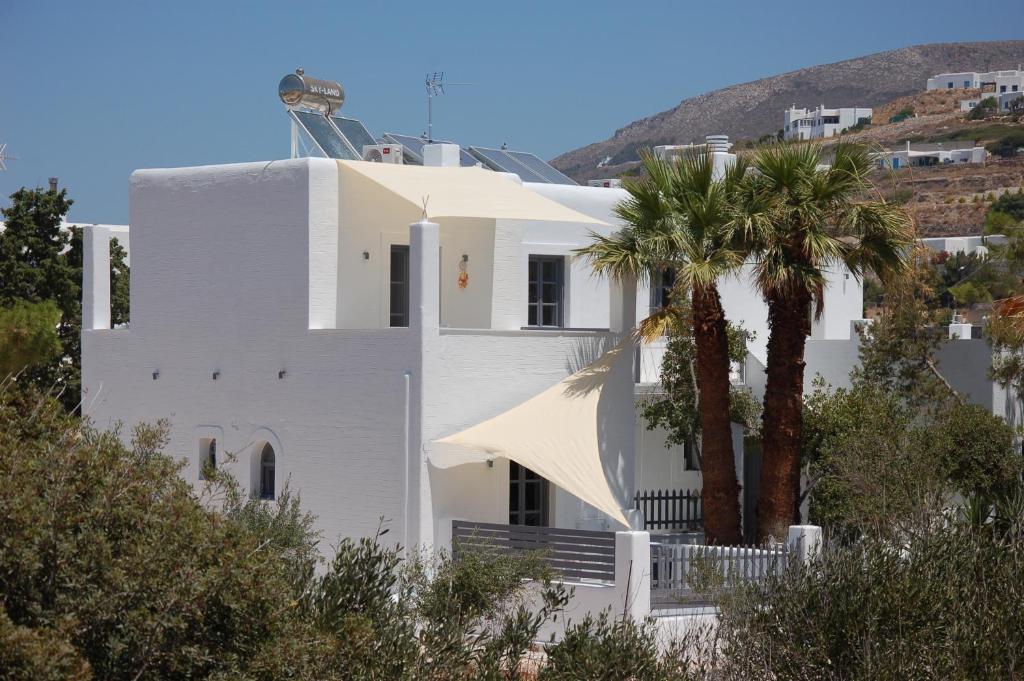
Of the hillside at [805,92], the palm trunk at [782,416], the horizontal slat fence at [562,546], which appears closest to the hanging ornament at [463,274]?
the palm trunk at [782,416]

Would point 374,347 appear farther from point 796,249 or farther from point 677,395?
point 796,249

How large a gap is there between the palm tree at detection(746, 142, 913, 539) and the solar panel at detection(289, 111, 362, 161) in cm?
865

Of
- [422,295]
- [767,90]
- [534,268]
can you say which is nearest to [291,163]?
[422,295]

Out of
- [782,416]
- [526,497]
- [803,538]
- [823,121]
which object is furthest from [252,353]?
[823,121]

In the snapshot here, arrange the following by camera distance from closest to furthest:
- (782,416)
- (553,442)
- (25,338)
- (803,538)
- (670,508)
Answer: (803,538), (553,442), (782,416), (670,508), (25,338)

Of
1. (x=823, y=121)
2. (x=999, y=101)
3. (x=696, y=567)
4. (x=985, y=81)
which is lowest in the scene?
(x=696, y=567)

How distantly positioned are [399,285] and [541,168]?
828 centimetres

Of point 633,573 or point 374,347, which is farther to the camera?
point 374,347

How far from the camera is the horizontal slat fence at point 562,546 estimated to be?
22.5 m

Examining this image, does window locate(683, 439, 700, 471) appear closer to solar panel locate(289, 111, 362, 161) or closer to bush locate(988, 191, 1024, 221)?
solar panel locate(289, 111, 362, 161)

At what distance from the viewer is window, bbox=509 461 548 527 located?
86.2 ft

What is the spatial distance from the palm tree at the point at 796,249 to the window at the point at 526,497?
3.90m

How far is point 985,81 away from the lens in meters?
161

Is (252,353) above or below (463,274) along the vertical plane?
below
